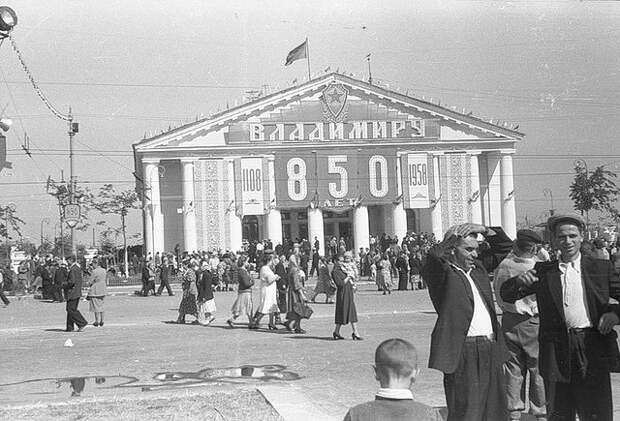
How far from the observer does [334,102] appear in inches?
2052

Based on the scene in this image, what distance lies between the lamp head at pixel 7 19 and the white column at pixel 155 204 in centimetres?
4095

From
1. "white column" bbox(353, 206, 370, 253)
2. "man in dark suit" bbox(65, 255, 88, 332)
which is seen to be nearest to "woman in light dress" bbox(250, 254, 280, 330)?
"man in dark suit" bbox(65, 255, 88, 332)

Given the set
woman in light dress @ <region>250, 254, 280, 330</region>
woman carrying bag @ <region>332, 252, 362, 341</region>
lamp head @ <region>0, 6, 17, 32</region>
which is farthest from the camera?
woman in light dress @ <region>250, 254, 280, 330</region>

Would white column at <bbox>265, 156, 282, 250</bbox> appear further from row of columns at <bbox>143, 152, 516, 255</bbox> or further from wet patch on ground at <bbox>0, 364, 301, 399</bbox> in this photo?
wet patch on ground at <bbox>0, 364, 301, 399</bbox>

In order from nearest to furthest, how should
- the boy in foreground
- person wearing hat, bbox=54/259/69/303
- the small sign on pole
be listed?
the boy in foreground, person wearing hat, bbox=54/259/69/303, the small sign on pole

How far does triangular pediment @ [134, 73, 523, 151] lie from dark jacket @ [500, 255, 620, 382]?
4571 centimetres

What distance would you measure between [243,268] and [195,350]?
4.38 metres

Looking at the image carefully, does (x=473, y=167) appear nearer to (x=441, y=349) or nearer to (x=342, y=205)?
(x=342, y=205)

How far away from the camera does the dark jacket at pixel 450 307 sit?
5566mm

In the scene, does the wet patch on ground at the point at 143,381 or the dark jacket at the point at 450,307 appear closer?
the dark jacket at the point at 450,307

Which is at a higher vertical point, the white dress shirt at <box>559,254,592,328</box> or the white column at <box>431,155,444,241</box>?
the white column at <box>431,155,444,241</box>

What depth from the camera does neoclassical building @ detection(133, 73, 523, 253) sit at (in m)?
51.0

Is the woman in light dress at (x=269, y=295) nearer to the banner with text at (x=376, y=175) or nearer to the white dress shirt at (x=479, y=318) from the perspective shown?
the white dress shirt at (x=479, y=318)

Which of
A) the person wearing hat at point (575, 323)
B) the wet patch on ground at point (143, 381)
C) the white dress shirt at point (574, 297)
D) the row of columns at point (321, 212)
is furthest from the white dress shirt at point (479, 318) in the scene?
the row of columns at point (321, 212)
